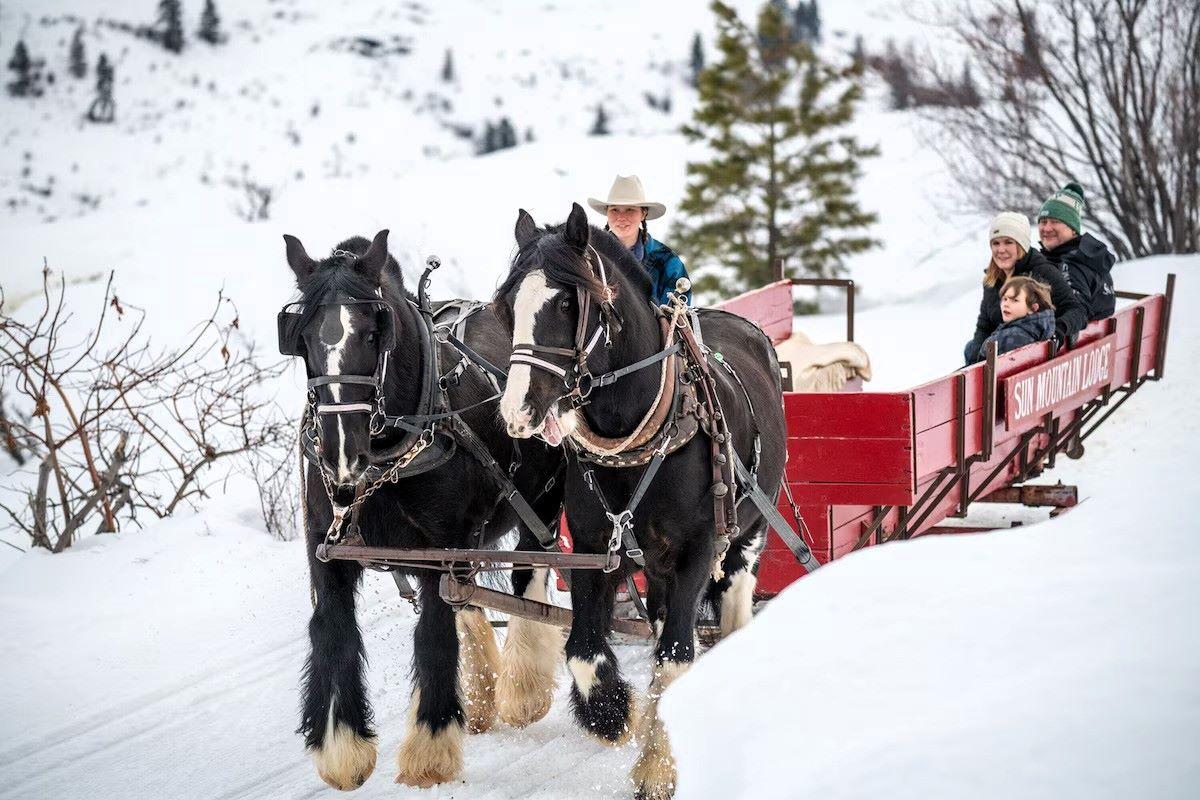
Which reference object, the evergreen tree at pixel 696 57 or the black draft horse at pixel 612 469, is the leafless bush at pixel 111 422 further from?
the evergreen tree at pixel 696 57

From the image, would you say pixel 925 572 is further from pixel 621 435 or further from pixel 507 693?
pixel 507 693

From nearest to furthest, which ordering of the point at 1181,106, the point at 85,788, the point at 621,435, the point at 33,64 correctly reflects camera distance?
1. the point at 621,435
2. the point at 85,788
3. the point at 1181,106
4. the point at 33,64

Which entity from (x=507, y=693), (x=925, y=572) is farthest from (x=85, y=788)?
(x=925, y=572)

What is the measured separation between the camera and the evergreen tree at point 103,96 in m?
28.5

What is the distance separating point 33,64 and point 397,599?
27353 millimetres

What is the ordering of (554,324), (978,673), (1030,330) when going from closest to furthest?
(978,673) < (554,324) < (1030,330)

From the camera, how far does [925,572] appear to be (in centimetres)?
281

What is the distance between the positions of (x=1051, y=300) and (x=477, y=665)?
14.6 feet

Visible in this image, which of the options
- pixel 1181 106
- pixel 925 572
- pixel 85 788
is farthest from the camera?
pixel 1181 106

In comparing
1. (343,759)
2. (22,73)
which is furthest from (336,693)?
(22,73)

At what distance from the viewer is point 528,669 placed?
5.01m

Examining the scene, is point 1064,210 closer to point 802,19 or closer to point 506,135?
point 506,135

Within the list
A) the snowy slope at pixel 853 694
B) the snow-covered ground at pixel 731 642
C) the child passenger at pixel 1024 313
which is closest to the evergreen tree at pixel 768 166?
the snow-covered ground at pixel 731 642

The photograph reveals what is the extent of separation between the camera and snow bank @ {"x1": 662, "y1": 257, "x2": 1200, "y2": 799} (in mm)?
1920
